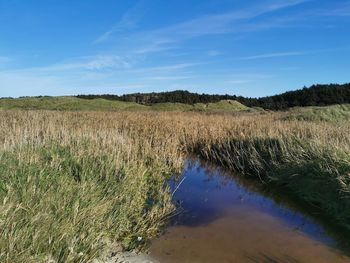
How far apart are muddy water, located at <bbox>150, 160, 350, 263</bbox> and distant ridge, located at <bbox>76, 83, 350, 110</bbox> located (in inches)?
1835

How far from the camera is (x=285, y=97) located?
65375 millimetres

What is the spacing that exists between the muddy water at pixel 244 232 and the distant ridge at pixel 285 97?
153 feet

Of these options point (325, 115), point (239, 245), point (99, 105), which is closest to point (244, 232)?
point (239, 245)

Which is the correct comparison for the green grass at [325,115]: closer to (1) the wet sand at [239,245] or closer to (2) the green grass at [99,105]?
(1) the wet sand at [239,245]

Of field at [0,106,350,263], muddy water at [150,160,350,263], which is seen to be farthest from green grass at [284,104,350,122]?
muddy water at [150,160,350,263]

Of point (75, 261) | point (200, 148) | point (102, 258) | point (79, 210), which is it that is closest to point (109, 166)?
point (79, 210)

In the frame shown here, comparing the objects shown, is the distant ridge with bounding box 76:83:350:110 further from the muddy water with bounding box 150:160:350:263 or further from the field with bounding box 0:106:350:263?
the muddy water with bounding box 150:160:350:263

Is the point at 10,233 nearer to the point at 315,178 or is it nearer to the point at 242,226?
the point at 242,226

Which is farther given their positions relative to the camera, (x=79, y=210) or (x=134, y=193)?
(x=134, y=193)

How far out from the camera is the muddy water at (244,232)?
5910 millimetres

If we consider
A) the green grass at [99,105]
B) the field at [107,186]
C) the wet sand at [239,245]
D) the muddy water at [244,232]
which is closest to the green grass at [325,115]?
the field at [107,186]

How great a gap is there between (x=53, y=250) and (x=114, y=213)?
191 centimetres

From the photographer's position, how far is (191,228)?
6.96 metres

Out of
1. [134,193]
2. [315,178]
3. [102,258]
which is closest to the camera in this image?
[102,258]
